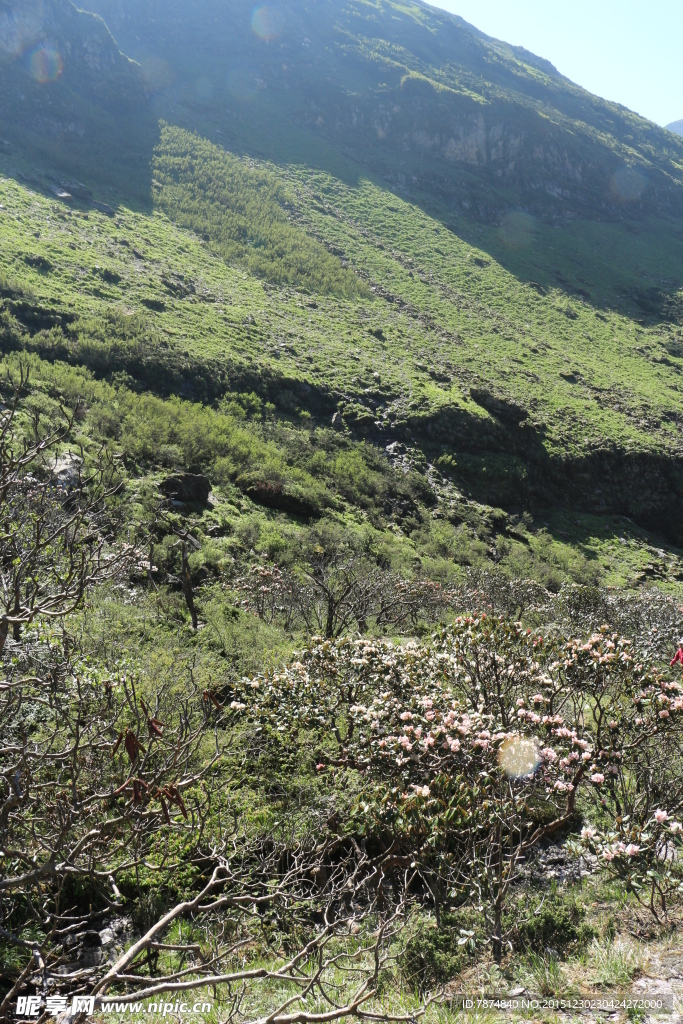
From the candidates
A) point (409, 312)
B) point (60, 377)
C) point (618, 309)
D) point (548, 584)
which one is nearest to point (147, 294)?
point (60, 377)

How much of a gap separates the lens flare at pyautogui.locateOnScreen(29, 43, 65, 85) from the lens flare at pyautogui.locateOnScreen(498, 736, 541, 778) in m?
64.6

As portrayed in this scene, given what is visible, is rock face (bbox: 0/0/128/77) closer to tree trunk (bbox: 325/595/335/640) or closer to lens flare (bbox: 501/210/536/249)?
lens flare (bbox: 501/210/536/249)

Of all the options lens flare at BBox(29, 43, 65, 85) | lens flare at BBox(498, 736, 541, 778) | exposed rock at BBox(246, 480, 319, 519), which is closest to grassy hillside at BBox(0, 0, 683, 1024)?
lens flare at BBox(498, 736, 541, 778)

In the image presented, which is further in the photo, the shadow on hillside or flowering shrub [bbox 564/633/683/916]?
the shadow on hillside

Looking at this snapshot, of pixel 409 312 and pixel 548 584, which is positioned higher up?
pixel 409 312

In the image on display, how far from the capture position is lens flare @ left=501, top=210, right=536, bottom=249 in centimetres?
5862

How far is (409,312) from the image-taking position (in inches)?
1615

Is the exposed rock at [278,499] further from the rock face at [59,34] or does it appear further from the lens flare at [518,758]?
the rock face at [59,34]

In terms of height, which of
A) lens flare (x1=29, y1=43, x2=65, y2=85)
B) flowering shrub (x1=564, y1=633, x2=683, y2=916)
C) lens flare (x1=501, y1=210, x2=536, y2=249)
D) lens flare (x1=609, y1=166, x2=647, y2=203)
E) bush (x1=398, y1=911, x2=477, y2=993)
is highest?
lens flare (x1=609, y1=166, x2=647, y2=203)

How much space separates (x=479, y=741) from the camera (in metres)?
4.25

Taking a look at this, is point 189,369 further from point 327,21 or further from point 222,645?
point 327,21

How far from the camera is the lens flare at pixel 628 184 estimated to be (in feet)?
231

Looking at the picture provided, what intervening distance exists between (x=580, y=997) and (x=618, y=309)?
183 feet

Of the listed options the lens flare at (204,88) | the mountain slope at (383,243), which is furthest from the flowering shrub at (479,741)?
the lens flare at (204,88)
